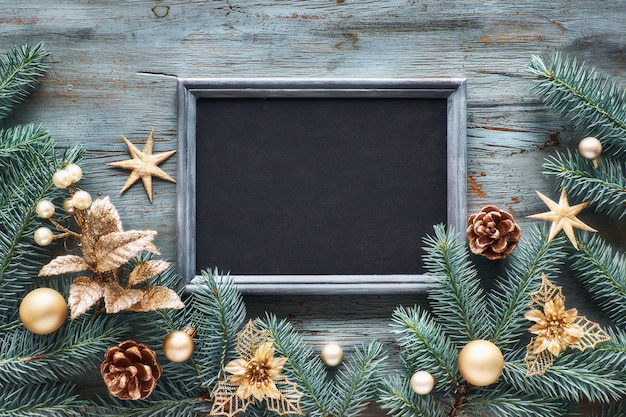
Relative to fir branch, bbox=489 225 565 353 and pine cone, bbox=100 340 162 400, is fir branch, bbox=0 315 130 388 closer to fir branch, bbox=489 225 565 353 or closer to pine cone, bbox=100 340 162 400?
pine cone, bbox=100 340 162 400

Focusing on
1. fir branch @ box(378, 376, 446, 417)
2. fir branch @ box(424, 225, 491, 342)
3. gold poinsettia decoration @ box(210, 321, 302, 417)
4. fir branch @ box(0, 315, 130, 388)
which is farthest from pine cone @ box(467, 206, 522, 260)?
fir branch @ box(0, 315, 130, 388)

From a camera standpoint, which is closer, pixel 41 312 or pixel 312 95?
pixel 41 312

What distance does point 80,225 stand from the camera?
0.76 m

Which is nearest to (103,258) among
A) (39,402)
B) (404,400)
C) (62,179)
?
(62,179)

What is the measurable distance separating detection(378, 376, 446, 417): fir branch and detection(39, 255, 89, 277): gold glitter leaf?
50 cm

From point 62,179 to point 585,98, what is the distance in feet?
2.69

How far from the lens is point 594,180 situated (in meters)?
0.80

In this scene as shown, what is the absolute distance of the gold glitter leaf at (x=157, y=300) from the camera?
74 cm

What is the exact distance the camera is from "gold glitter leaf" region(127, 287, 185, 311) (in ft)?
2.43

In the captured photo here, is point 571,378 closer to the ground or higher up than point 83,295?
closer to the ground

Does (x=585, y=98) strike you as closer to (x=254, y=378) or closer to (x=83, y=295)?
(x=254, y=378)

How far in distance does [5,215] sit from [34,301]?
5.9 inches

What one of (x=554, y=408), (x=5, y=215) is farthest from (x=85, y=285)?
(x=554, y=408)

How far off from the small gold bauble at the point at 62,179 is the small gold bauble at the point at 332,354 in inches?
18.9
